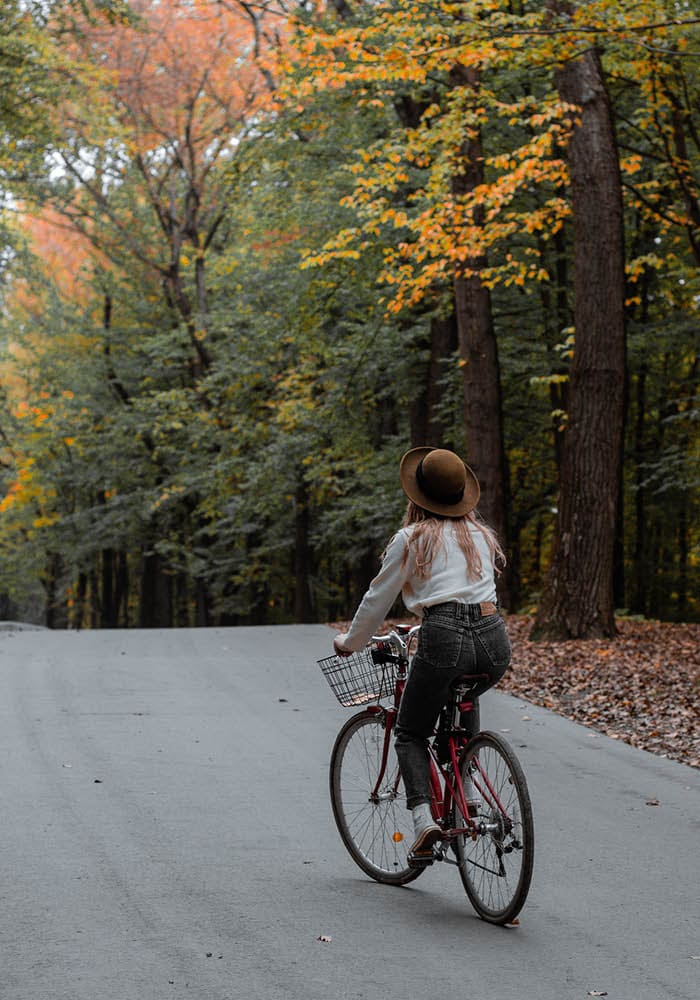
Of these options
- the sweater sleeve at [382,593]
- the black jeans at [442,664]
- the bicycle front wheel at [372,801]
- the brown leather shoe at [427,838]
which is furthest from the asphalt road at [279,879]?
the sweater sleeve at [382,593]

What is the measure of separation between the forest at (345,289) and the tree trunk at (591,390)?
4 centimetres

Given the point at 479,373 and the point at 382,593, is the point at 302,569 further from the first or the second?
the point at 382,593

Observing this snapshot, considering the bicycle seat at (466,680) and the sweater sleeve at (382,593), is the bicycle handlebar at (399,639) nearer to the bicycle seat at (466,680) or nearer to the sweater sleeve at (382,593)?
the sweater sleeve at (382,593)

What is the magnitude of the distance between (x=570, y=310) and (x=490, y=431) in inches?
173

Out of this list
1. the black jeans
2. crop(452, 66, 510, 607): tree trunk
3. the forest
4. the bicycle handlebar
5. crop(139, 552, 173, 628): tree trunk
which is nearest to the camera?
the black jeans

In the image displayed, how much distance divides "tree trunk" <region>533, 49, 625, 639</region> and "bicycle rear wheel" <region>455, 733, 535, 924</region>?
11.1 m

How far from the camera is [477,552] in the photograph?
217 inches

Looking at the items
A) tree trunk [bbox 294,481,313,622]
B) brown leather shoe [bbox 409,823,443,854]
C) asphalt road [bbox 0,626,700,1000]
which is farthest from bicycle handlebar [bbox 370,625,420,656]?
tree trunk [bbox 294,481,313,622]

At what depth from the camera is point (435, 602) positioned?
537 cm

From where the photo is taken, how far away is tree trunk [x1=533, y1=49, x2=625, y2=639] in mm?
16375

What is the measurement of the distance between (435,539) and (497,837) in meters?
1.24

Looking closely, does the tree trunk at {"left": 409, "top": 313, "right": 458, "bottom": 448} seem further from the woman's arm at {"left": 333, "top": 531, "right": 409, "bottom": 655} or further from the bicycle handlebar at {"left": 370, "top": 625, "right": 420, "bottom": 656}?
the woman's arm at {"left": 333, "top": 531, "right": 409, "bottom": 655}

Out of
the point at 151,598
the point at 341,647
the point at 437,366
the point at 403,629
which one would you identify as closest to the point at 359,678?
the point at 341,647

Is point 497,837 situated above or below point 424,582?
below
